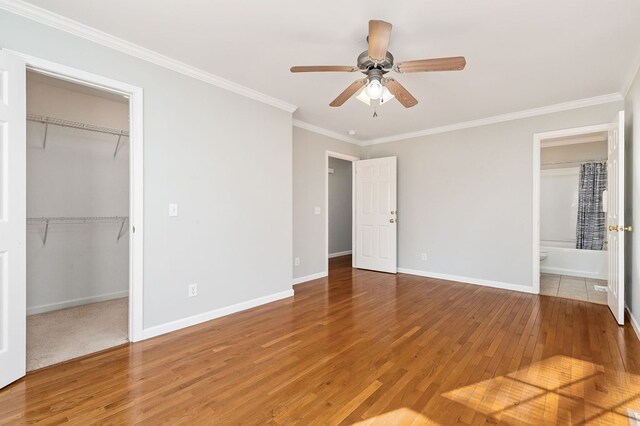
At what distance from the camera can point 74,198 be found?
11.7 ft

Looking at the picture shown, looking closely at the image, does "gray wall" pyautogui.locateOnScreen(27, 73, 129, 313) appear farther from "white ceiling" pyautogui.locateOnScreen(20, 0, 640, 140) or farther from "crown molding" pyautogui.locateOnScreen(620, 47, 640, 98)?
"crown molding" pyautogui.locateOnScreen(620, 47, 640, 98)

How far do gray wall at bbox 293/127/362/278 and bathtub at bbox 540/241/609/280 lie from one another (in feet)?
13.0

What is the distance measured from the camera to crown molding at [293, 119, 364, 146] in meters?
4.65

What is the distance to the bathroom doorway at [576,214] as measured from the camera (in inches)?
147

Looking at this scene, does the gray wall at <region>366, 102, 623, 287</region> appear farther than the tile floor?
Yes

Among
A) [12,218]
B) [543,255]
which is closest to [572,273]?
[543,255]

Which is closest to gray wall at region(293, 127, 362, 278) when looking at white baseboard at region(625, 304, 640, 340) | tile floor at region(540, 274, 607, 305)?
tile floor at region(540, 274, 607, 305)

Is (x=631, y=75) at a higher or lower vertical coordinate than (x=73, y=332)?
higher

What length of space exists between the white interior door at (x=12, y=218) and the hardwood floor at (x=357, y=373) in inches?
9.2

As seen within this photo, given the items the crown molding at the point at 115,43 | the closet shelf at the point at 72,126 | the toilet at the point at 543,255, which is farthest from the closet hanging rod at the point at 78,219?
the toilet at the point at 543,255

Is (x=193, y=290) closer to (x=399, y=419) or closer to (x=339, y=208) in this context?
(x=399, y=419)

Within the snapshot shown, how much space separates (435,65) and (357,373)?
7.29 feet

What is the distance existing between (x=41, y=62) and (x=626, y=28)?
169 inches

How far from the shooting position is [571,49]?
2541 mm
